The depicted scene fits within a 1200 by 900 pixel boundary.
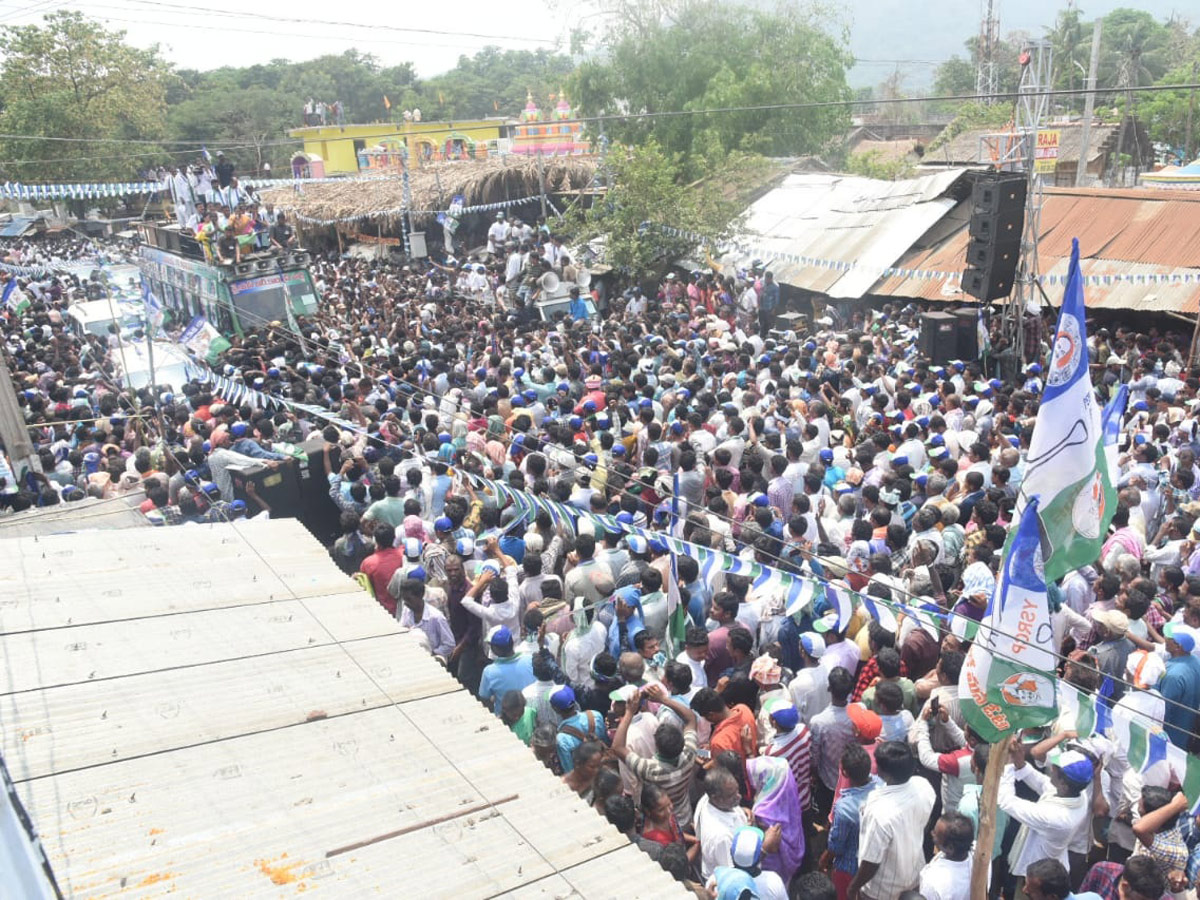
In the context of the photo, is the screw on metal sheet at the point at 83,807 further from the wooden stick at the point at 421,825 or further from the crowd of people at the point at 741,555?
the crowd of people at the point at 741,555

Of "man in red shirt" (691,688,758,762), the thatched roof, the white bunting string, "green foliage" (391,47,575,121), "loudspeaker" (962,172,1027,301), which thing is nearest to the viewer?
"man in red shirt" (691,688,758,762)

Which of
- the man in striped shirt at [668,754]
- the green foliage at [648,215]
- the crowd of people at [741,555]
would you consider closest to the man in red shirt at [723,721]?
the crowd of people at [741,555]

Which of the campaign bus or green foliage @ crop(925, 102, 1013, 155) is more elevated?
green foliage @ crop(925, 102, 1013, 155)

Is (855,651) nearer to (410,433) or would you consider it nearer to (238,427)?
(410,433)

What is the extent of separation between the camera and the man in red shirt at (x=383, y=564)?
702 centimetres

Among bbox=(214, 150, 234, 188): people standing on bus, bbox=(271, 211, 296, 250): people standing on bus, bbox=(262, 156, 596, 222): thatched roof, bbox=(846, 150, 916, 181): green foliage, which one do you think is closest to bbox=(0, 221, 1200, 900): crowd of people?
bbox=(214, 150, 234, 188): people standing on bus

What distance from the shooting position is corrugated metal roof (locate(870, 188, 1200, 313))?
13297 millimetres

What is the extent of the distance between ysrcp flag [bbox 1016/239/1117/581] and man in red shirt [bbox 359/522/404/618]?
14.8 feet

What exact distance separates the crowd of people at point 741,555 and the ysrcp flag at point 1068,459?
3.43 feet

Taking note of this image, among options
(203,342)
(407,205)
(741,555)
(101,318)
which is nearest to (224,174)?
(101,318)

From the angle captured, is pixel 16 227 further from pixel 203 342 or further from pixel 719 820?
pixel 719 820

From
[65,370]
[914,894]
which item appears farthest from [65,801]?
[65,370]

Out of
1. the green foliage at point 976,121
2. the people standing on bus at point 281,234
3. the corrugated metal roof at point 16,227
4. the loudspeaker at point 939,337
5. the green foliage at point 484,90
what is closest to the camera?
the loudspeaker at point 939,337

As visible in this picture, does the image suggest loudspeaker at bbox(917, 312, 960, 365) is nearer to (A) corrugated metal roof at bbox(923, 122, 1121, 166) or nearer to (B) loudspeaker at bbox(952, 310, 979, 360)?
(B) loudspeaker at bbox(952, 310, 979, 360)
